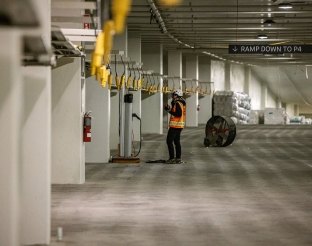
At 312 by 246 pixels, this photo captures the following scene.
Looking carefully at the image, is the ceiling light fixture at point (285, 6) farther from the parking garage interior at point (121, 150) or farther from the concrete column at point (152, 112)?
the concrete column at point (152, 112)

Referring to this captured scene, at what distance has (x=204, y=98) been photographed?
137 ft

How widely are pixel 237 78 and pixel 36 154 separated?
40.0 meters

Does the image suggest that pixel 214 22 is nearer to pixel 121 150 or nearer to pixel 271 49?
pixel 271 49

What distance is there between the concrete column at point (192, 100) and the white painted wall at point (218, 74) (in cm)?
332

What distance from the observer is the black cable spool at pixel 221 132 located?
79.0 ft

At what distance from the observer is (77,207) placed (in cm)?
1082

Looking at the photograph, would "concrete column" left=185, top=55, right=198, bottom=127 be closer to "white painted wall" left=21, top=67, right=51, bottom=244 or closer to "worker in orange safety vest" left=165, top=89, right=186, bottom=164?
"worker in orange safety vest" left=165, top=89, right=186, bottom=164

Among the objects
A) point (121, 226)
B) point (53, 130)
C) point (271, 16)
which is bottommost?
point (121, 226)

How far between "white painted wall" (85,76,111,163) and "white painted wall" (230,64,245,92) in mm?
28645

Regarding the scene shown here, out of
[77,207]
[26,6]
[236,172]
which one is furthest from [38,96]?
[236,172]

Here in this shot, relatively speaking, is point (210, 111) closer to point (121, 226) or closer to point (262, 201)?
point (262, 201)

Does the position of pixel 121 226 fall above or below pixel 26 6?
below

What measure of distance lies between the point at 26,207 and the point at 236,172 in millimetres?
8669

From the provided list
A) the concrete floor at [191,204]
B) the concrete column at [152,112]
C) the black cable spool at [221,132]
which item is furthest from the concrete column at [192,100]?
the concrete floor at [191,204]
